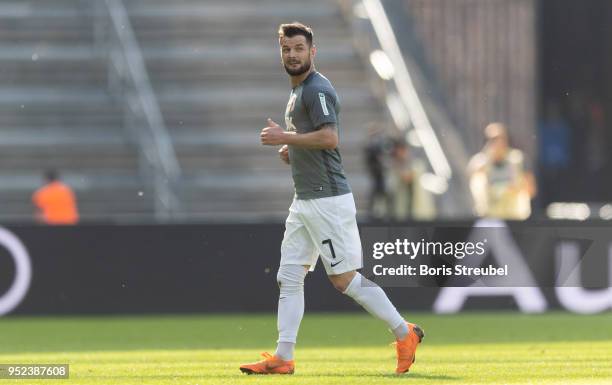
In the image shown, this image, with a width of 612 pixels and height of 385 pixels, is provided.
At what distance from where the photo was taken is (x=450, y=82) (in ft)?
89.7

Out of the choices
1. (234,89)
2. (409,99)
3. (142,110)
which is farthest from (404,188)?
(234,89)

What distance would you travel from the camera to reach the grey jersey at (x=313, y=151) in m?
9.99

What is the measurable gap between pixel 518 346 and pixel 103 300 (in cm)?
522

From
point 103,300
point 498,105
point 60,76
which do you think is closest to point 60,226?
point 103,300

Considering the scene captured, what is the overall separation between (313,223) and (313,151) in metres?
0.43

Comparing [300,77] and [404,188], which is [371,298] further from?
[404,188]

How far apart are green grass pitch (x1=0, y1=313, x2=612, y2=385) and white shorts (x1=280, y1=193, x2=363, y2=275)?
69 cm

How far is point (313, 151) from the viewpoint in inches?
401

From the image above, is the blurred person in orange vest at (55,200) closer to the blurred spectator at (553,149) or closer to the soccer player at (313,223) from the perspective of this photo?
the blurred spectator at (553,149)

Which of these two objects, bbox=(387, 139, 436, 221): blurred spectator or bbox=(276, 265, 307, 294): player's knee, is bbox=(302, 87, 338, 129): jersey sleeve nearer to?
bbox=(276, 265, 307, 294): player's knee

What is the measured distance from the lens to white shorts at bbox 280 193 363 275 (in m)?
10.1

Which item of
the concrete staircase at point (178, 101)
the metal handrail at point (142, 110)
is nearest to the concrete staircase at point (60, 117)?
the concrete staircase at point (178, 101)

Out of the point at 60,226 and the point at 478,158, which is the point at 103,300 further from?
the point at 478,158

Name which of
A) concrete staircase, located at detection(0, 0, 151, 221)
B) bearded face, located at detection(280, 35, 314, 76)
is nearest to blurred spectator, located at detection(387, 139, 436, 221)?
concrete staircase, located at detection(0, 0, 151, 221)
